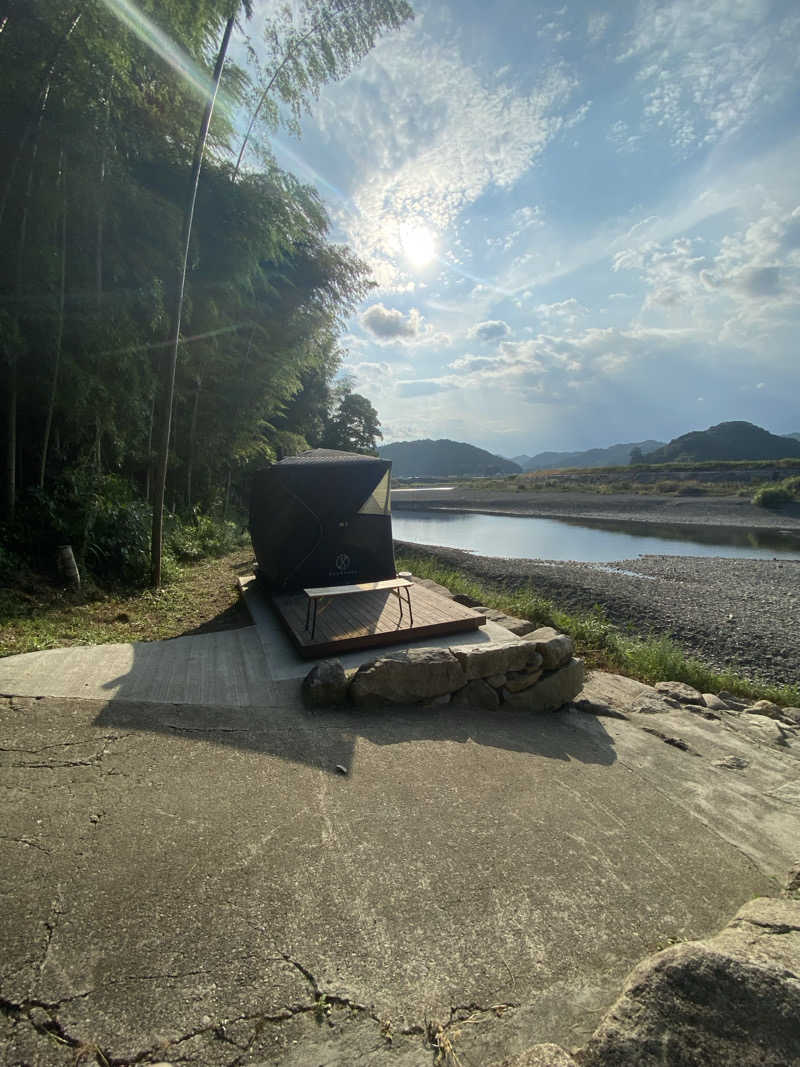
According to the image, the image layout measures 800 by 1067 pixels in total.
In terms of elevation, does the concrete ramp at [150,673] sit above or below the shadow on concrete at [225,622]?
above

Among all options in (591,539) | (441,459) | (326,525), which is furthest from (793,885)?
(441,459)

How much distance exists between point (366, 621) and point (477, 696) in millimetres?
1370

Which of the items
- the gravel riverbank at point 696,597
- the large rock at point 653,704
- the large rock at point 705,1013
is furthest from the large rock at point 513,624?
the gravel riverbank at point 696,597

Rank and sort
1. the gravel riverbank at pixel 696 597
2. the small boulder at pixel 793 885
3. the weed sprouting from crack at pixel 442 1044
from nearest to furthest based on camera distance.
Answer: the weed sprouting from crack at pixel 442 1044 → the small boulder at pixel 793 885 → the gravel riverbank at pixel 696 597

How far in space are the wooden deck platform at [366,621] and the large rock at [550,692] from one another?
86 cm

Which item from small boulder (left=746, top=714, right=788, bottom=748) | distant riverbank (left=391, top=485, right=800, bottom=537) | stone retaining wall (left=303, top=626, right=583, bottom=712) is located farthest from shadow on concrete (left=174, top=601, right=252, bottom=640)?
distant riverbank (left=391, top=485, right=800, bottom=537)

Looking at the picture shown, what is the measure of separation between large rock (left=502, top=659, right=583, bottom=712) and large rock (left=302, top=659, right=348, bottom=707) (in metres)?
1.49

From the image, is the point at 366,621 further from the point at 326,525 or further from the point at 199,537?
the point at 199,537

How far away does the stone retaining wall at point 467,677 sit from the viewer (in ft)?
12.5

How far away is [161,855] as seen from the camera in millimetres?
2086

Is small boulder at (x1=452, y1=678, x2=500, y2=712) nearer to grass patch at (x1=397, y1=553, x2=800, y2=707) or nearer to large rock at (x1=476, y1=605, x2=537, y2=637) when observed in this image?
large rock at (x1=476, y1=605, x2=537, y2=637)

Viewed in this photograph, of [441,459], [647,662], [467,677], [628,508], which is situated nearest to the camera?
[467,677]

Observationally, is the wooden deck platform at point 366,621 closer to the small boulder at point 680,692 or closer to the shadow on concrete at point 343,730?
the shadow on concrete at point 343,730

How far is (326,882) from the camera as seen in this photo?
2.04 metres
